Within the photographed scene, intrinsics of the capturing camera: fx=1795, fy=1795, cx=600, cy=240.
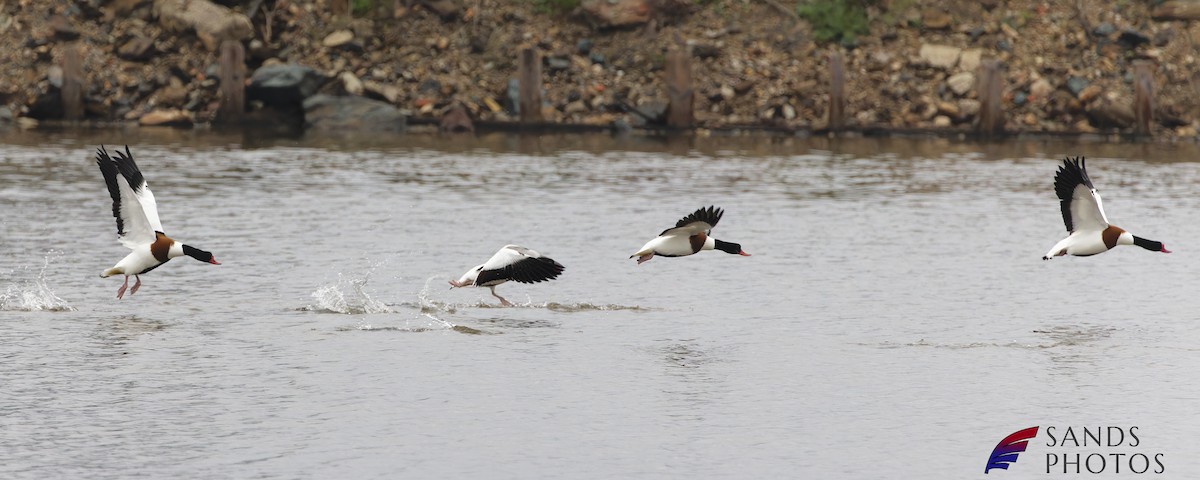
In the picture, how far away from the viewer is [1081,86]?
46562mm

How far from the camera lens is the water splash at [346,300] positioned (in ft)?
59.0

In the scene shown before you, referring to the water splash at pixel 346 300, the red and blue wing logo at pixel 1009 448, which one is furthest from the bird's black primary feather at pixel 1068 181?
the water splash at pixel 346 300

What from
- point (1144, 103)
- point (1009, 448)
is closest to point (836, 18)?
point (1144, 103)

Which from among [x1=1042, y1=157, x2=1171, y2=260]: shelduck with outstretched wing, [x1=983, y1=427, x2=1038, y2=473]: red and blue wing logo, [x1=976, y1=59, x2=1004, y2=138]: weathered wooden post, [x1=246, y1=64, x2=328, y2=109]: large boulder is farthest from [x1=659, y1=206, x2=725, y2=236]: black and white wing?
[x1=246, y1=64, x2=328, y2=109]: large boulder

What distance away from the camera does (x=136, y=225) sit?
702 inches

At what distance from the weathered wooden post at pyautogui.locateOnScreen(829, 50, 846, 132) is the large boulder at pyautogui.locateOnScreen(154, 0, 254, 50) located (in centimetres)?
1721

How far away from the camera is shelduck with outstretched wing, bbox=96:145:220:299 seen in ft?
57.5

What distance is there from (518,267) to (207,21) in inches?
1418

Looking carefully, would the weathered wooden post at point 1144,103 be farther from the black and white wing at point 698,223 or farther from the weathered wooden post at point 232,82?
the black and white wing at point 698,223

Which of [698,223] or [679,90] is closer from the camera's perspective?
[698,223]

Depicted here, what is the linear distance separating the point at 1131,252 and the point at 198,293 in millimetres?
11917

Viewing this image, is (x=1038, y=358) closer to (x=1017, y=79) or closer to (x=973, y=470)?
(x=973, y=470)

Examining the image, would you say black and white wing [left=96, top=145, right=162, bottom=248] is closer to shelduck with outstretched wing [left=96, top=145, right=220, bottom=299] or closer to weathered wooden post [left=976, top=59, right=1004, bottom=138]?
shelduck with outstretched wing [left=96, top=145, right=220, bottom=299]

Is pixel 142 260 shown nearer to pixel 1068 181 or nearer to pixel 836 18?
pixel 1068 181
